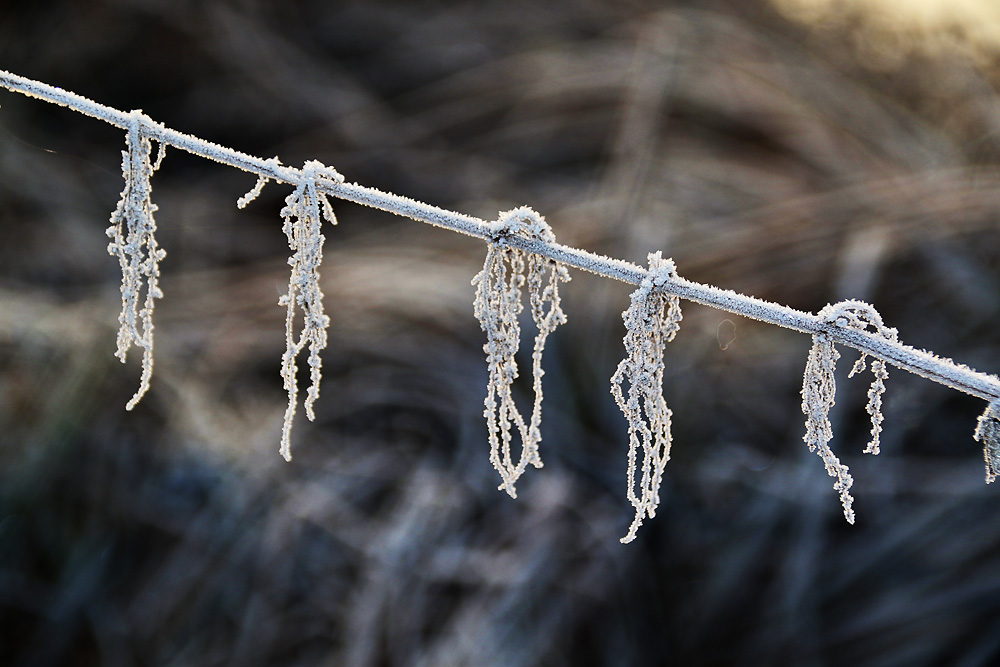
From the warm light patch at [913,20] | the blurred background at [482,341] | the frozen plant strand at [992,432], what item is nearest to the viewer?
the frozen plant strand at [992,432]

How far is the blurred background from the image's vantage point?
3293 mm

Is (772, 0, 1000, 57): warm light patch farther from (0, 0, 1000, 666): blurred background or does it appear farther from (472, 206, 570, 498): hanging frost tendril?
(472, 206, 570, 498): hanging frost tendril

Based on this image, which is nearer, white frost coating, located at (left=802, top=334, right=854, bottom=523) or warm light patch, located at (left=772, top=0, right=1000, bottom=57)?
white frost coating, located at (left=802, top=334, right=854, bottom=523)

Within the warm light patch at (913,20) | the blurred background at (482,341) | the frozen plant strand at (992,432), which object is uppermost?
the warm light patch at (913,20)

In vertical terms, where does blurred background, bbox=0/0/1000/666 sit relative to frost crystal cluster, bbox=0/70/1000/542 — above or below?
above

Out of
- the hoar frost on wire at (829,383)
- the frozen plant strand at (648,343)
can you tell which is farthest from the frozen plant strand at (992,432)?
the frozen plant strand at (648,343)

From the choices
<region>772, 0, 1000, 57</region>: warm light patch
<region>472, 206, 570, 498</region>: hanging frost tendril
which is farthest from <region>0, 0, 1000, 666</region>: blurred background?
<region>472, 206, 570, 498</region>: hanging frost tendril

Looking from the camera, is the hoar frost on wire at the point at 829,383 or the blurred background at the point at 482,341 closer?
the hoar frost on wire at the point at 829,383

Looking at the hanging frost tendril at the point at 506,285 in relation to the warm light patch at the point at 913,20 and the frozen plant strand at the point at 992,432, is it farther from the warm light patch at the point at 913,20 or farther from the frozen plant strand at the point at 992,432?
the warm light patch at the point at 913,20

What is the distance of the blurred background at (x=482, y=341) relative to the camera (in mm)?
3293

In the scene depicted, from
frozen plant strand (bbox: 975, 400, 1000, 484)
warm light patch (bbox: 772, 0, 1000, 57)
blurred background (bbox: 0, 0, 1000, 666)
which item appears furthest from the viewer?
warm light patch (bbox: 772, 0, 1000, 57)

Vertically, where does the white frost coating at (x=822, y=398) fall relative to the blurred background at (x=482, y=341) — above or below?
below

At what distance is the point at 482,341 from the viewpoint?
3.79 m

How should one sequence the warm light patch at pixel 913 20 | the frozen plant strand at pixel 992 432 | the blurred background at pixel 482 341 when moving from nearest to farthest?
the frozen plant strand at pixel 992 432 → the blurred background at pixel 482 341 → the warm light patch at pixel 913 20
